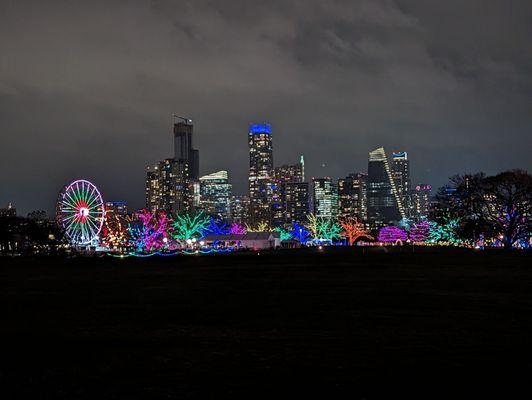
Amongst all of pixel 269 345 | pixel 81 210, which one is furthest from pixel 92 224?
pixel 269 345

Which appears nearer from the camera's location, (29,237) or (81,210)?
(81,210)

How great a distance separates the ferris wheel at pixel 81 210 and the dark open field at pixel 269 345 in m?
73.2

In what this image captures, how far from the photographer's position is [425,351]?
47.4 ft

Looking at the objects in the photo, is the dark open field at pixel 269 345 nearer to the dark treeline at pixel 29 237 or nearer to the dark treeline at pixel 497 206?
the dark treeline at pixel 497 206

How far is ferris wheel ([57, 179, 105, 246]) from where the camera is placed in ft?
327

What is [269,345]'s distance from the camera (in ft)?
50.9

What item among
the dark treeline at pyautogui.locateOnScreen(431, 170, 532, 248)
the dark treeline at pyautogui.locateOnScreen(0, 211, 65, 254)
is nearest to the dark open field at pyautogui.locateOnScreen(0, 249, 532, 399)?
the dark treeline at pyautogui.locateOnScreen(431, 170, 532, 248)

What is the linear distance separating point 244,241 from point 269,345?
138 m

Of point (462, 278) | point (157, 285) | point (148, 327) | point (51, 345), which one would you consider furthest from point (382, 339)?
point (462, 278)

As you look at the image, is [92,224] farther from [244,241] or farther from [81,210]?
[244,241]

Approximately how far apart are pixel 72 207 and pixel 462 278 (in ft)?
245

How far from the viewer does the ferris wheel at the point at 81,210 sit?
99.8m

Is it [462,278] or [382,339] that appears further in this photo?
[462,278]

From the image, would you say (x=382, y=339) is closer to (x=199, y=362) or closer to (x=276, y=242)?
(x=199, y=362)
